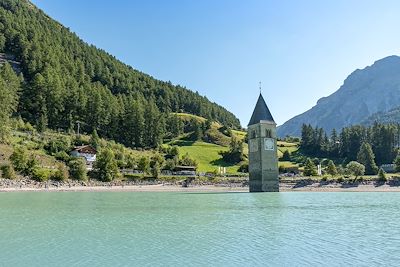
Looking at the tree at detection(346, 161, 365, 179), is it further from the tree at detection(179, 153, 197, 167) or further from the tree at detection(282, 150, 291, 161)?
the tree at detection(179, 153, 197, 167)

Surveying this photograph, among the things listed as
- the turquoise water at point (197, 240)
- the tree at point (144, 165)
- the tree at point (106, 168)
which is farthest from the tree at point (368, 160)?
the turquoise water at point (197, 240)

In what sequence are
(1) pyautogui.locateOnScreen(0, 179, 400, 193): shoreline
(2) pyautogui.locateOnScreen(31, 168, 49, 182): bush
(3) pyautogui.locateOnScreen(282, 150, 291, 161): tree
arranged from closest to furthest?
1. (1) pyautogui.locateOnScreen(0, 179, 400, 193): shoreline
2. (2) pyautogui.locateOnScreen(31, 168, 49, 182): bush
3. (3) pyautogui.locateOnScreen(282, 150, 291, 161): tree

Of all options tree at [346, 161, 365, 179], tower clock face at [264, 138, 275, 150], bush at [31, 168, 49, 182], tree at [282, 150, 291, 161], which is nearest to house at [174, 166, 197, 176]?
tower clock face at [264, 138, 275, 150]

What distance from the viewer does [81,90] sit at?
4284 inches

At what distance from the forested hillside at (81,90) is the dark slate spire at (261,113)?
4071 cm

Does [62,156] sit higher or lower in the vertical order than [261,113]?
lower

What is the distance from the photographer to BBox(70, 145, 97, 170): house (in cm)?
8325

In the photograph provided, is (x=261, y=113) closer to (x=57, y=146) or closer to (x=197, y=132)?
(x=57, y=146)

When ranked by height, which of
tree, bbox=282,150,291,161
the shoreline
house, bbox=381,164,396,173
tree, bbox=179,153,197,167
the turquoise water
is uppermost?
tree, bbox=282,150,291,161

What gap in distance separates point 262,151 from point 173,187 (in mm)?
15933

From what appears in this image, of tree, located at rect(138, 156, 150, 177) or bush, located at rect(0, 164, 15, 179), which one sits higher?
tree, located at rect(138, 156, 150, 177)

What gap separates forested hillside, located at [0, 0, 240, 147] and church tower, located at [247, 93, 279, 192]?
4099cm

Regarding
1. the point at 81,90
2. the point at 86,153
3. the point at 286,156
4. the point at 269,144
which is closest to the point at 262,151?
the point at 269,144

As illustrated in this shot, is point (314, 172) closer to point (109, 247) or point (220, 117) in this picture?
point (109, 247)
